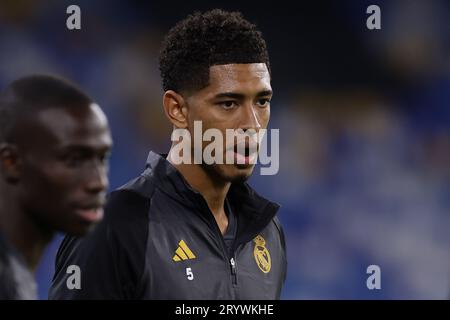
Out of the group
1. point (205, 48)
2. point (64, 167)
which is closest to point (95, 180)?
point (64, 167)

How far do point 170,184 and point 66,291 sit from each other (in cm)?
45

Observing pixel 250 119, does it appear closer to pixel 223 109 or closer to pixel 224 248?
pixel 223 109

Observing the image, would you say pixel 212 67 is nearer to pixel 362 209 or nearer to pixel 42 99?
pixel 42 99

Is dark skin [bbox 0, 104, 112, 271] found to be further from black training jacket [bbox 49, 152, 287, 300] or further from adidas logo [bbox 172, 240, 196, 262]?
adidas logo [bbox 172, 240, 196, 262]

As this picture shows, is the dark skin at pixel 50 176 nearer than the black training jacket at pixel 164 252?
Yes

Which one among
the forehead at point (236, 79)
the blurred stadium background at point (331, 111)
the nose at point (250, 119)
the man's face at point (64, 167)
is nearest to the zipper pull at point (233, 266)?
the nose at point (250, 119)

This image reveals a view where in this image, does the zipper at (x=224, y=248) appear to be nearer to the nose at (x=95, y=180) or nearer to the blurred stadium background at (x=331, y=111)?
the nose at (x=95, y=180)

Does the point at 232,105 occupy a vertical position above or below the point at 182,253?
above

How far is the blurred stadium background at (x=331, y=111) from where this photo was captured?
507 centimetres

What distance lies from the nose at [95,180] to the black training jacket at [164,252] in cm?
59

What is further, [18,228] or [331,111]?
[331,111]

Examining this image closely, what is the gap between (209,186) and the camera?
252 cm

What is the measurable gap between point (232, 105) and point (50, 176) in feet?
2.90

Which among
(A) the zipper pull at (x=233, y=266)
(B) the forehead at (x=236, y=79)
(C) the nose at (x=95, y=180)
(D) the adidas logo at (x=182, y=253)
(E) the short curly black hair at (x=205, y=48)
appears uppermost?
(E) the short curly black hair at (x=205, y=48)
